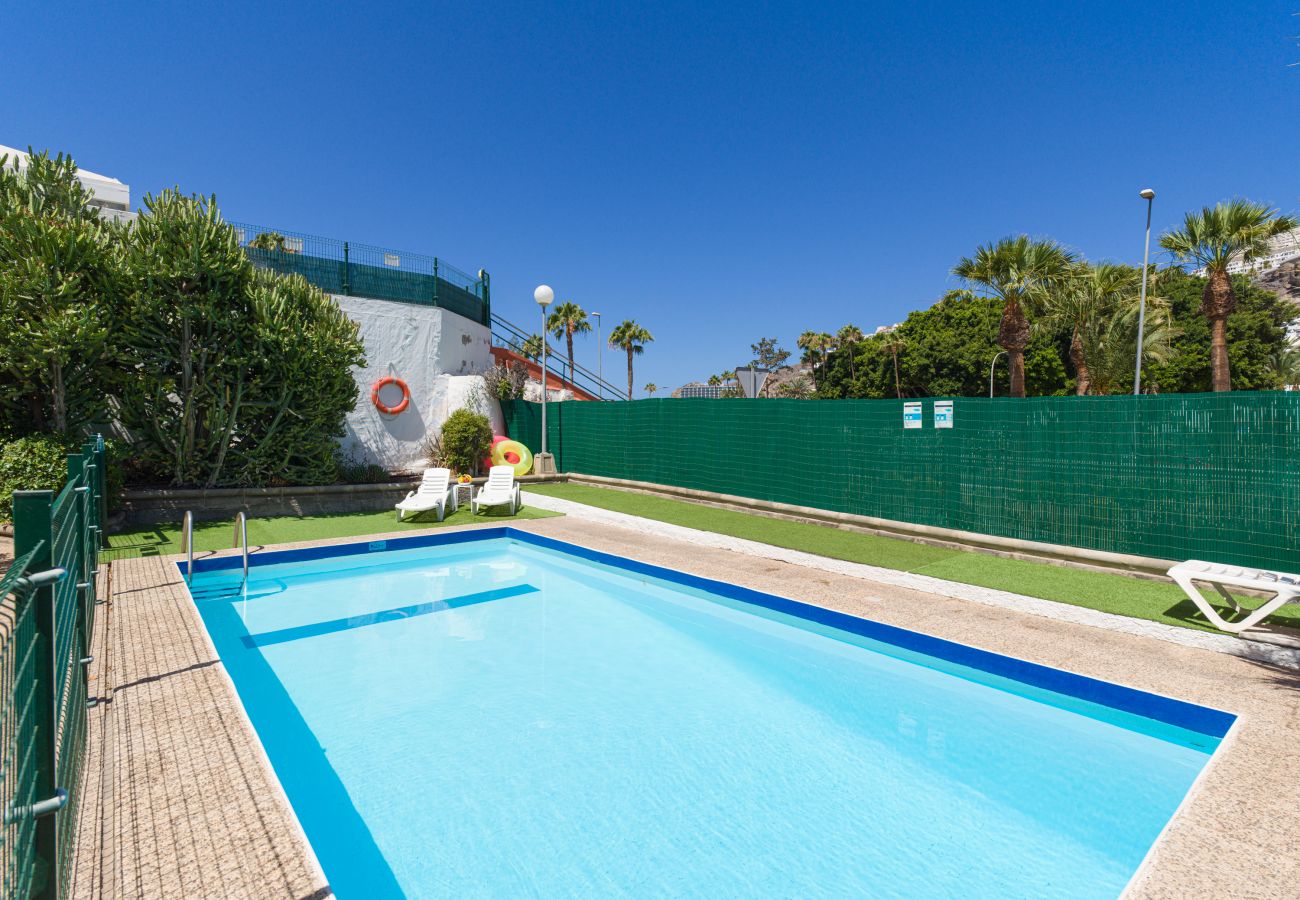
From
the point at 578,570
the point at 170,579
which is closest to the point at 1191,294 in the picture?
the point at 578,570

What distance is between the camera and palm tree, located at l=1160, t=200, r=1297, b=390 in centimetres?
1677

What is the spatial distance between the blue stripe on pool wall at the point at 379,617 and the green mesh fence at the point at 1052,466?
572 centimetres

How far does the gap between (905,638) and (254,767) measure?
16.4 ft

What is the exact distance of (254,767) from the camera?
3.18 meters

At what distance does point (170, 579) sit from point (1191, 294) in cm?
4932

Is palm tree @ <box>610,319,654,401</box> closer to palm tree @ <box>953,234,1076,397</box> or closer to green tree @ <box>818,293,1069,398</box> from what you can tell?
green tree @ <box>818,293,1069,398</box>

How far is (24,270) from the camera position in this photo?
29.3ft

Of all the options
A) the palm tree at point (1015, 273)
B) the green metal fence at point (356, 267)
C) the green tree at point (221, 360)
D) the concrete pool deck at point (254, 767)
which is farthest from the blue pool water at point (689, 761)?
the palm tree at point (1015, 273)

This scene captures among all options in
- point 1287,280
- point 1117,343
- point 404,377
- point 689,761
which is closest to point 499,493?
point 404,377

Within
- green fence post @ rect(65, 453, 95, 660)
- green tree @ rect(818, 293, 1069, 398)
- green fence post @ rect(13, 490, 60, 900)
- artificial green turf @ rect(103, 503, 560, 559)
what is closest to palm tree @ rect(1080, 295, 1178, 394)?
green tree @ rect(818, 293, 1069, 398)

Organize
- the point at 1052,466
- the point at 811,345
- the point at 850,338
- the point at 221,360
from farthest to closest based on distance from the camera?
the point at 811,345 < the point at 850,338 < the point at 221,360 < the point at 1052,466

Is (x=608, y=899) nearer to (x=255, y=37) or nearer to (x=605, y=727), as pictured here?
(x=605, y=727)

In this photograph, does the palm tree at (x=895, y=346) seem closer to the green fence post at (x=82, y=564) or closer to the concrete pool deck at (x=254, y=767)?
the concrete pool deck at (x=254, y=767)

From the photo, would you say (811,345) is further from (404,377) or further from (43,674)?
(43,674)
